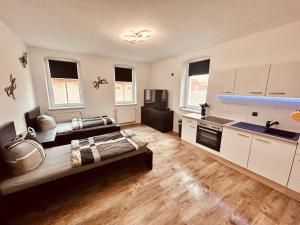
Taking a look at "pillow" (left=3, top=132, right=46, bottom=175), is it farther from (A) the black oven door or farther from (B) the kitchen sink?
(B) the kitchen sink

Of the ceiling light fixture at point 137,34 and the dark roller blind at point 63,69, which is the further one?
the dark roller blind at point 63,69

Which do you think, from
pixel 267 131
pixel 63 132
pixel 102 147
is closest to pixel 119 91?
pixel 63 132

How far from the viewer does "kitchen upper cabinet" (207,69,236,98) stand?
268cm

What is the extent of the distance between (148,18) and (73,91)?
3528 mm

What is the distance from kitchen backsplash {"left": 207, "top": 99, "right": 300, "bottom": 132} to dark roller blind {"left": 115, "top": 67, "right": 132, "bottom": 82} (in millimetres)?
3305

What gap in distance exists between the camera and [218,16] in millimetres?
Result: 1898

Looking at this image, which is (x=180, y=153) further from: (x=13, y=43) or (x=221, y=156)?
(x=13, y=43)

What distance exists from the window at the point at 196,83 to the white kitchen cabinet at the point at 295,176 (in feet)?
7.40

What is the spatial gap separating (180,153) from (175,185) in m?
1.09

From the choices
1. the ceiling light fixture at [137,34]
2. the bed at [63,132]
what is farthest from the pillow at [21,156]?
the ceiling light fixture at [137,34]

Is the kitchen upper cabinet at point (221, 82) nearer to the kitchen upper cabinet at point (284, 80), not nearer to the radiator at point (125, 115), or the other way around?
the kitchen upper cabinet at point (284, 80)

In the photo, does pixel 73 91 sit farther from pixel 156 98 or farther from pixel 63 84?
pixel 156 98

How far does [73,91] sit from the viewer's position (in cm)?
432

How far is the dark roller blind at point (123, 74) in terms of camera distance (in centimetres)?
501
